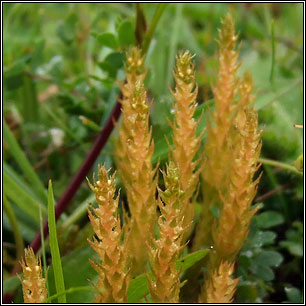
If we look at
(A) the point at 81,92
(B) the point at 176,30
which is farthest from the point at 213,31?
(A) the point at 81,92

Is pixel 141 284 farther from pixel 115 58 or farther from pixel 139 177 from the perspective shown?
pixel 115 58

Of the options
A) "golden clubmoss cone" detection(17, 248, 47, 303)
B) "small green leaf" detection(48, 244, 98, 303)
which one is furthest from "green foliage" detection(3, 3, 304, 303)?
"golden clubmoss cone" detection(17, 248, 47, 303)

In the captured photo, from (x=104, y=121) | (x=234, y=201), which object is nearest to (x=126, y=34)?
(x=104, y=121)

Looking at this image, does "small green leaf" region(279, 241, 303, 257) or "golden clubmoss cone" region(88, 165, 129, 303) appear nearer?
"golden clubmoss cone" region(88, 165, 129, 303)

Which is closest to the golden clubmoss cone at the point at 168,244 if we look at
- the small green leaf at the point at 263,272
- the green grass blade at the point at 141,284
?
the green grass blade at the point at 141,284

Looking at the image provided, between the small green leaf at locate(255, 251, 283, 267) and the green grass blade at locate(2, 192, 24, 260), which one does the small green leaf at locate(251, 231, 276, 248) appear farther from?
the green grass blade at locate(2, 192, 24, 260)
